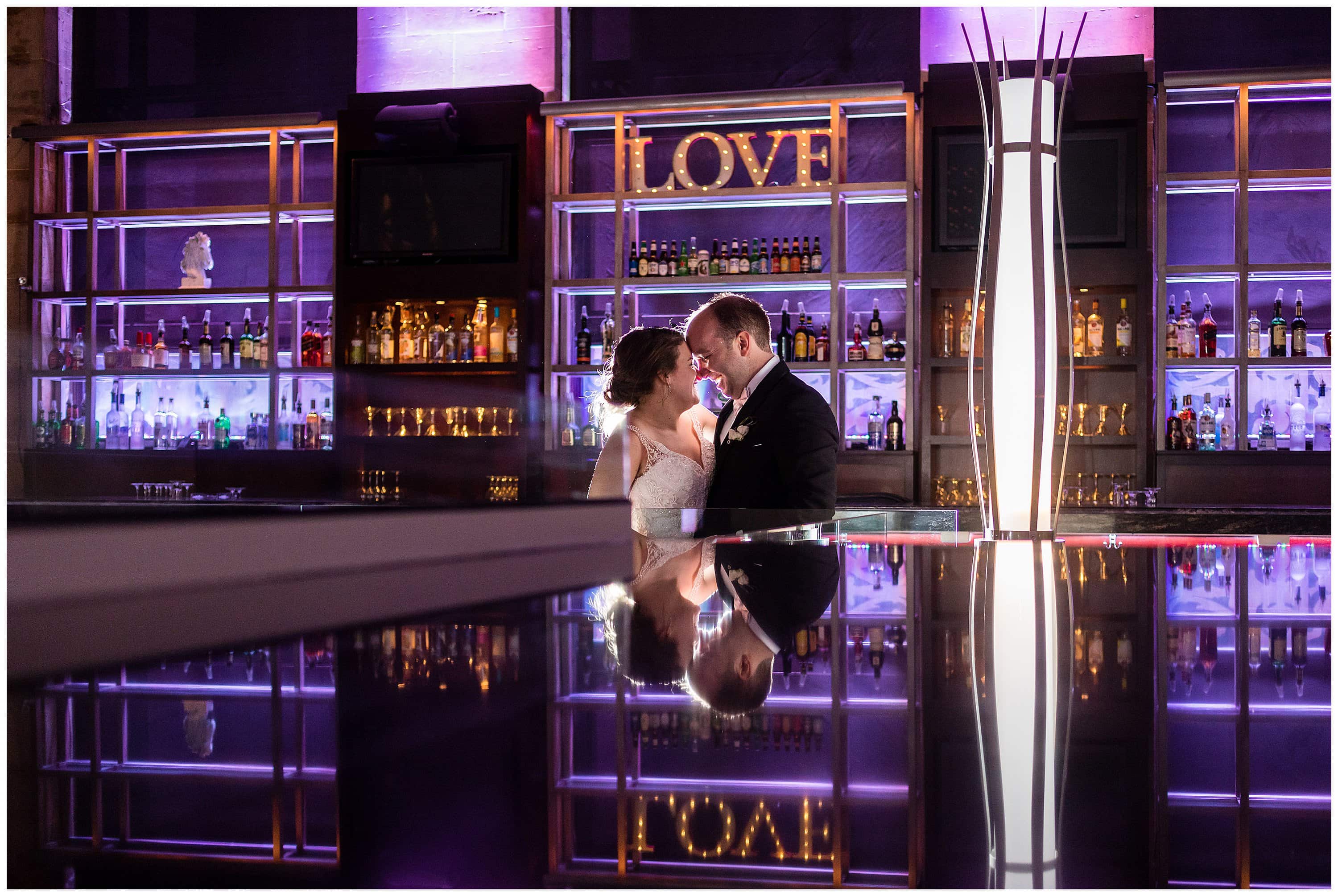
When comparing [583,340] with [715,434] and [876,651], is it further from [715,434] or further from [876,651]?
[876,651]

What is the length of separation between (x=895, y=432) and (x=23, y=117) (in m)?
4.47

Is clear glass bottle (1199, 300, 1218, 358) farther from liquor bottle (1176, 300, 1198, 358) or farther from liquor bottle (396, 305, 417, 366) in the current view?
liquor bottle (396, 305, 417, 366)

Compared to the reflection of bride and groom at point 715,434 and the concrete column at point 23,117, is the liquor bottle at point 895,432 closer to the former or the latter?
the reflection of bride and groom at point 715,434

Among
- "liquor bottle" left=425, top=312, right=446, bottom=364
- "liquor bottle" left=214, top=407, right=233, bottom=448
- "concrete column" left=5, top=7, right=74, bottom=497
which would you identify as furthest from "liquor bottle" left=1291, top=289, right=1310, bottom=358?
"concrete column" left=5, top=7, right=74, bottom=497

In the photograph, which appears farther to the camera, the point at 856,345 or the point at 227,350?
the point at 227,350

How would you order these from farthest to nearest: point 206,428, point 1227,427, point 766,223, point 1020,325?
1. point 206,428
2. point 766,223
3. point 1227,427
4. point 1020,325

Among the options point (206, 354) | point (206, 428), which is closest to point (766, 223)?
point (206, 354)

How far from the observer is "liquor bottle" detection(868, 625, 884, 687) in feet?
1.60

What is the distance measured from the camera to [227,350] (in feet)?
16.2

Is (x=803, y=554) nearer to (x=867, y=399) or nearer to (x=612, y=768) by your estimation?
(x=612, y=768)

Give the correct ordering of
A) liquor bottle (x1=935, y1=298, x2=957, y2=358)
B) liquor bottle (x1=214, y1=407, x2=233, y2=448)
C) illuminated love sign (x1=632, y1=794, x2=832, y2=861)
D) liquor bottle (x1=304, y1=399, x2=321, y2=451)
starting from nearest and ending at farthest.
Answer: illuminated love sign (x1=632, y1=794, x2=832, y2=861), liquor bottle (x1=935, y1=298, x2=957, y2=358), liquor bottle (x1=304, y1=399, x2=321, y2=451), liquor bottle (x1=214, y1=407, x2=233, y2=448)

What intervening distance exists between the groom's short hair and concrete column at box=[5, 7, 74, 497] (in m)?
3.80

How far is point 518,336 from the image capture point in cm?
448

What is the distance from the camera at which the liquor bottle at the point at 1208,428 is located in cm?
417
